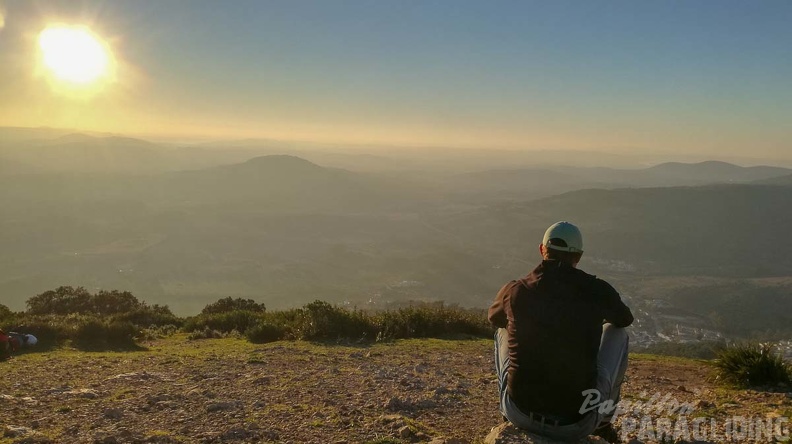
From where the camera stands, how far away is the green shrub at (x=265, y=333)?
9273 millimetres

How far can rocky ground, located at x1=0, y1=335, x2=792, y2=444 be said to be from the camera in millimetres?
4215

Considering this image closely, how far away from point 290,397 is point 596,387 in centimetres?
353

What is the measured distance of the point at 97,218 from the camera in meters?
152

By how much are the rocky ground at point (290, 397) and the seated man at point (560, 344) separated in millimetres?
→ 1019

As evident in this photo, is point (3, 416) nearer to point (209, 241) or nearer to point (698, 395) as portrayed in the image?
point (698, 395)

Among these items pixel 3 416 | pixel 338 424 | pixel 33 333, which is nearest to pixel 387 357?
pixel 338 424

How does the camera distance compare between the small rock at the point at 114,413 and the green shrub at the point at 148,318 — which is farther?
the green shrub at the point at 148,318

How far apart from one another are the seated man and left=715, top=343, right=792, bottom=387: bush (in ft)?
11.8

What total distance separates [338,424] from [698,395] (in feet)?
14.5

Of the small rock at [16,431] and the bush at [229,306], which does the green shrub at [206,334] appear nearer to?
the bush at [229,306]

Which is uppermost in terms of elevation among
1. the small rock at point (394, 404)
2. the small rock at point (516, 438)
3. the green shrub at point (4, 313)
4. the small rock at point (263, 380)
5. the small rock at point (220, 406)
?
the small rock at point (516, 438)

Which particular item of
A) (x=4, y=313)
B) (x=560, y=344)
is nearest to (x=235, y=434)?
(x=560, y=344)

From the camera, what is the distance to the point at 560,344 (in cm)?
309

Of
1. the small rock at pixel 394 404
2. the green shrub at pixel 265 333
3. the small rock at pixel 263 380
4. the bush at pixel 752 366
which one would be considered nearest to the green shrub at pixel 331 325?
the green shrub at pixel 265 333
